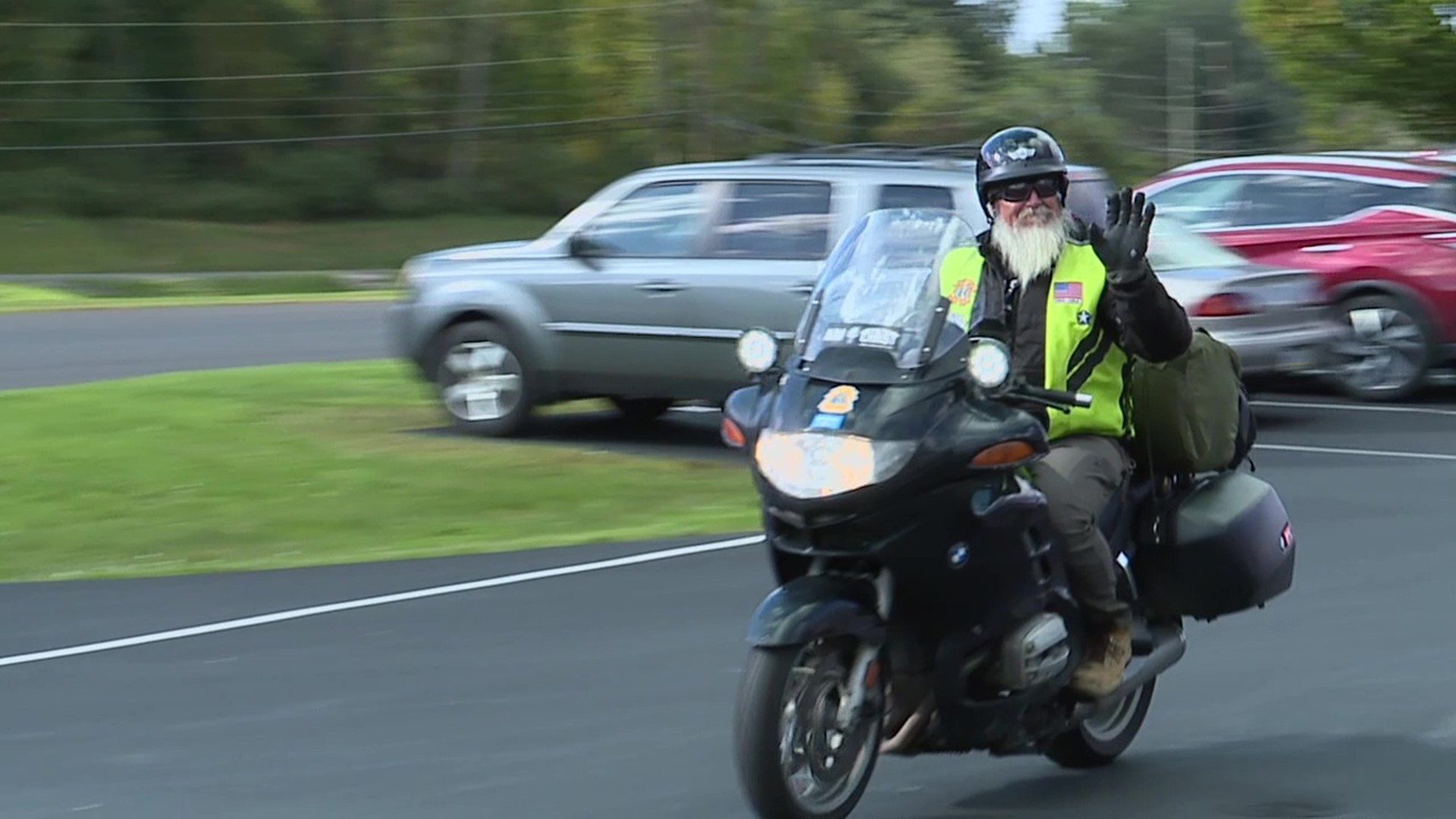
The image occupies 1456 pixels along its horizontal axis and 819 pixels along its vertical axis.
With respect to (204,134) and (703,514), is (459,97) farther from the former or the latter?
(703,514)

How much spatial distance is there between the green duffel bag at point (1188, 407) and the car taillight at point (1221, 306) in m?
8.12

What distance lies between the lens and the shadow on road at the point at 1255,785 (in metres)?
5.71

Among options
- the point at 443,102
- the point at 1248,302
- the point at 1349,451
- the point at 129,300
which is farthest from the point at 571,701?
the point at 443,102

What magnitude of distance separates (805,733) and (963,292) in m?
1.20

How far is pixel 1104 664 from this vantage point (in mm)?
5703

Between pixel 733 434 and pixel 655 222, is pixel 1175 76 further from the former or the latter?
pixel 733 434

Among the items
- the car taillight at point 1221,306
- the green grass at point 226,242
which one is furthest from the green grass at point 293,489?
the green grass at point 226,242

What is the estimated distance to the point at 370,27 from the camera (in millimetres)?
61438

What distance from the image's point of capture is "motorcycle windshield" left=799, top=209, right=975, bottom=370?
17.0ft

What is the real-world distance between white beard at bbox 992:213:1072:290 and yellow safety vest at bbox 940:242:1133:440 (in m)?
0.04

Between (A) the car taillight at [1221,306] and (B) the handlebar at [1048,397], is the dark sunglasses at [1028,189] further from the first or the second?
(A) the car taillight at [1221,306]

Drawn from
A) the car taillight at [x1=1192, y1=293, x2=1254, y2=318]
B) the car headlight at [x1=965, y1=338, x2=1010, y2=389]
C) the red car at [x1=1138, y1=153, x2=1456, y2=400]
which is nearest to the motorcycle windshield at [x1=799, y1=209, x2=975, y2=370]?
the car headlight at [x1=965, y1=338, x2=1010, y2=389]

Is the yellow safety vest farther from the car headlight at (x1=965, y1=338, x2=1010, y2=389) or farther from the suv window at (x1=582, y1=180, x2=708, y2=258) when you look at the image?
the suv window at (x1=582, y1=180, x2=708, y2=258)

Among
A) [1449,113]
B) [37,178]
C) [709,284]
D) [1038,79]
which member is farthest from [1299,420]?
[1038,79]
